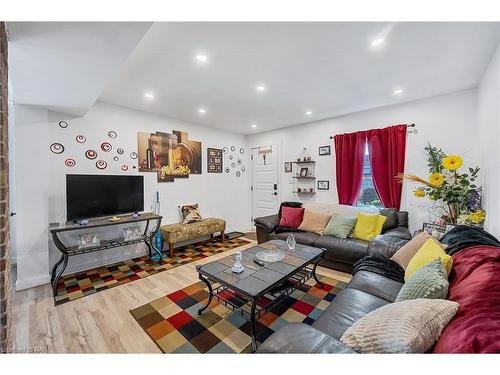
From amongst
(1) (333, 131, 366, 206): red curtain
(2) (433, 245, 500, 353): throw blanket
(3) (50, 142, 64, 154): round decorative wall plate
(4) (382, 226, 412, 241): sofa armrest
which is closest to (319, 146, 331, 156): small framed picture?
A: (1) (333, 131, 366, 206): red curtain

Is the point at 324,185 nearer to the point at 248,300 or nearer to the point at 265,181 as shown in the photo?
the point at 265,181

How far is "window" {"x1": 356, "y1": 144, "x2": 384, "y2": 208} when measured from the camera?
145 inches

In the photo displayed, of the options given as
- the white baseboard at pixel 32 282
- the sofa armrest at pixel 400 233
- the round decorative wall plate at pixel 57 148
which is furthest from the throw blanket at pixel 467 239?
the round decorative wall plate at pixel 57 148

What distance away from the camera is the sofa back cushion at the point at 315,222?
3.47m

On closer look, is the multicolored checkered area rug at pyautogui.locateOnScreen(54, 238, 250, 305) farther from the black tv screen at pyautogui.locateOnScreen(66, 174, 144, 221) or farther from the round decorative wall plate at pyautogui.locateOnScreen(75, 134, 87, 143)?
the round decorative wall plate at pyautogui.locateOnScreen(75, 134, 87, 143)

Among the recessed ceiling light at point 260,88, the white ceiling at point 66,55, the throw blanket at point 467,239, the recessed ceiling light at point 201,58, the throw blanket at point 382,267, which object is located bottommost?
the throw blanket at point 382,267

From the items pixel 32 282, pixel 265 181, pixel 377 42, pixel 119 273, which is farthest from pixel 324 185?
pixel 32 282

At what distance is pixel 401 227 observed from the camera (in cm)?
308

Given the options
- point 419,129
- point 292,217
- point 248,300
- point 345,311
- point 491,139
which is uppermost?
point 419,129

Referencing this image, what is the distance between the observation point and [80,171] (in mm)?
3090

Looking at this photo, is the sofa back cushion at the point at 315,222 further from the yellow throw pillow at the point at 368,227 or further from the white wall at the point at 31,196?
the white wall at the point at 31,196

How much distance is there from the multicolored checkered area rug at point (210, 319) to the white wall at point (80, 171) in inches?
66.9

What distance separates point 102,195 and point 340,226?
343 cm
